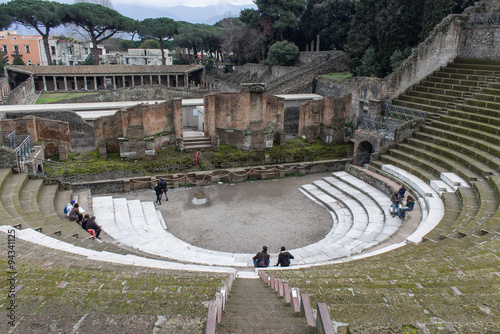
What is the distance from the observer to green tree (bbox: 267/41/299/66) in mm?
38234

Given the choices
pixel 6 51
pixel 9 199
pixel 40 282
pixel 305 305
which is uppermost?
pixel 6 51

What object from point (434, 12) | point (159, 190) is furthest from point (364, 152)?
point (434, 12)

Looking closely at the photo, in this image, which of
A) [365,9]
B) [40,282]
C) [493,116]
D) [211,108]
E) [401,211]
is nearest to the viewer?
[40,282]

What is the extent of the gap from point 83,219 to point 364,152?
13.7 meters

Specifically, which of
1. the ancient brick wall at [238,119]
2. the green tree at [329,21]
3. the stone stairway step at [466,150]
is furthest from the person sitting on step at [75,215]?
the green tree at [329,21]

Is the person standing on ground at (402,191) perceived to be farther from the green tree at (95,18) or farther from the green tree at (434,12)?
the green tree at (95,18)

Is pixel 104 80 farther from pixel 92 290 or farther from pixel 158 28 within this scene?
pixel 92 290

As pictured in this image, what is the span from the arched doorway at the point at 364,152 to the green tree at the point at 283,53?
2175 cm

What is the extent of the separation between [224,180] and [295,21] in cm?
2767

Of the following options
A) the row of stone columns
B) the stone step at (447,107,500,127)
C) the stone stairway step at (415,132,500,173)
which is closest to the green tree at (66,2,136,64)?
the row of stone columns

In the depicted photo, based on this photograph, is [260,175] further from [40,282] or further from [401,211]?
[40,282]

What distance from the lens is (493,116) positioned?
49.9 ft

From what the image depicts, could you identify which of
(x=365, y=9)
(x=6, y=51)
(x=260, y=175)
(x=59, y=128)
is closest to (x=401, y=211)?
(x=260, y=175)

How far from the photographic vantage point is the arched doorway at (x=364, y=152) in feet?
62.3
